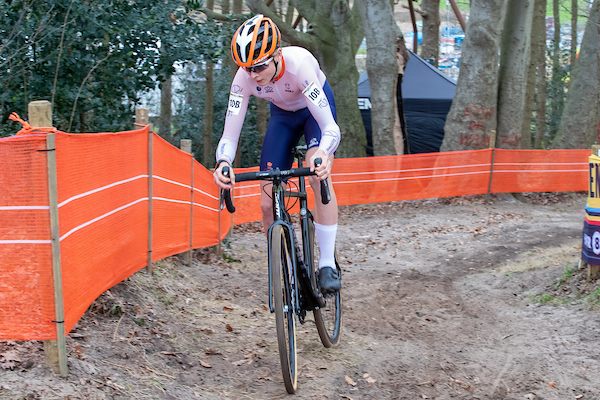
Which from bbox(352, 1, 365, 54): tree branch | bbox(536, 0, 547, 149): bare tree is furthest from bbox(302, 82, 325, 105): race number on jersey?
bbox(536, 0, 547, 149): bare tree

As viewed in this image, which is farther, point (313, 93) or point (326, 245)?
point (326, 245)

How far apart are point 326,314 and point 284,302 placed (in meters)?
1.12

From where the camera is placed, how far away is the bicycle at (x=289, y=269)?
141 inches

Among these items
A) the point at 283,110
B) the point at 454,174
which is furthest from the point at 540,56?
the point at 283,110

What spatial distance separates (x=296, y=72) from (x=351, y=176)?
9.26 metres

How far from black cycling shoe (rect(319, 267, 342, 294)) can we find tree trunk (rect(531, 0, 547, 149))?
15.5 metres

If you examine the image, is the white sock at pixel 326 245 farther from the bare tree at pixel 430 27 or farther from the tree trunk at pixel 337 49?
the bare tree at pixel 430 27

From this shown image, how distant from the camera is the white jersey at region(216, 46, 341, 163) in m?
4.06

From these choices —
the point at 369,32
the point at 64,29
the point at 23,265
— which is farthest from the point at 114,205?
the point at 369,32

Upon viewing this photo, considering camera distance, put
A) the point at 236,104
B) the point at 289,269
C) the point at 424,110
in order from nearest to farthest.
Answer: the point at 289,269
the point at 236,104
the point at 424,110

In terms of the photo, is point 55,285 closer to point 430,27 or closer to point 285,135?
point 285,135

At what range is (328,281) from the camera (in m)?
4.36

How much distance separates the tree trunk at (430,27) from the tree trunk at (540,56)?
14.3ft

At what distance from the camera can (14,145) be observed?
3.13m
